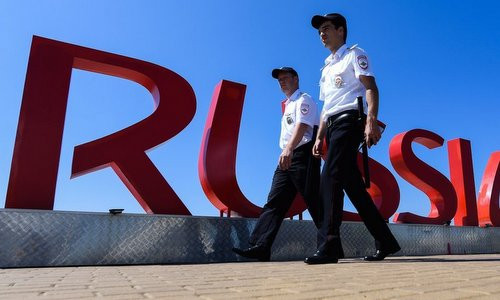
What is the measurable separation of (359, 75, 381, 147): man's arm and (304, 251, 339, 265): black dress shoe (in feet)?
2.56

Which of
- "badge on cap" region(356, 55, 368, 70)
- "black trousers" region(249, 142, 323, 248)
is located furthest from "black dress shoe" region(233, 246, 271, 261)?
"badge on cap" region(356, 55, 368, 70)

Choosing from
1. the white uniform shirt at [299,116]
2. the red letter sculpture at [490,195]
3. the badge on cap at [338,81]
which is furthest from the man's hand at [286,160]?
the red letter sculpture at [490,195]

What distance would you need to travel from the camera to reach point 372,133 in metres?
2.81

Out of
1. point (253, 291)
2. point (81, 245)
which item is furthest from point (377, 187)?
point (253, 291)

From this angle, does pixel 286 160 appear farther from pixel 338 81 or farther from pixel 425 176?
pixel 425 176

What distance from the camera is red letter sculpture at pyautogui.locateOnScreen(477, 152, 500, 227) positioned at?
6707 mm

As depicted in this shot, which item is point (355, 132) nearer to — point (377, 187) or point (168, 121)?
point (168, 121)

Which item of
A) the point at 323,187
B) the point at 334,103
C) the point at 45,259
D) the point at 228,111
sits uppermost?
the point at 228,111

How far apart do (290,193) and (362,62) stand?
3.91 feet

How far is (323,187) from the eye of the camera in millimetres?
2947

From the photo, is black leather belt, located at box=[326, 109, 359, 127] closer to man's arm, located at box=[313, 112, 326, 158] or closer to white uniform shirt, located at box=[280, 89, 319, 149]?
man's arm, located at box=[313, 112, 326, 158]

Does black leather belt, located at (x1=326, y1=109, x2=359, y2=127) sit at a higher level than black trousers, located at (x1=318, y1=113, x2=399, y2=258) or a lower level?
higher

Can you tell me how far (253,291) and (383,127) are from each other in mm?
2253

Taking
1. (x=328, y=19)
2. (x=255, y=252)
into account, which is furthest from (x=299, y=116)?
(x=255, y=252)
